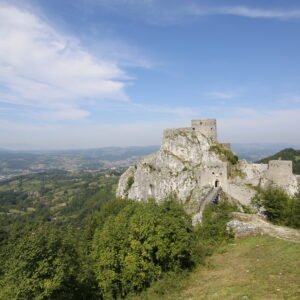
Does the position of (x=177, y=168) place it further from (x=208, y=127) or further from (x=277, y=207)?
(x=277, y=207)

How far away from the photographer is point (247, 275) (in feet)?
61.6

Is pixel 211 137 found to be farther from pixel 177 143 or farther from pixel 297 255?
pixel 297 255

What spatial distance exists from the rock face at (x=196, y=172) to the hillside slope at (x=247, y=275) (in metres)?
17.4

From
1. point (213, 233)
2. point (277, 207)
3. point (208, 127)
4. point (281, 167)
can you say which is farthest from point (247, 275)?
point (208, 127)

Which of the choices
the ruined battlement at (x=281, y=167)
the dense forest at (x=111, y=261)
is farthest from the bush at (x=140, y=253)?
the ruined battlement at (x=281, y=167)

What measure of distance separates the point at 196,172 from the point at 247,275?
32.9m

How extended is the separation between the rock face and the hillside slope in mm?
17433

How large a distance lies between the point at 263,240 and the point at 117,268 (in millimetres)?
12214

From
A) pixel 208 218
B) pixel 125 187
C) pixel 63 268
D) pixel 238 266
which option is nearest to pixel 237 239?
pixel 208 218

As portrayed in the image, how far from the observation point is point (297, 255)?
2075 centimetres

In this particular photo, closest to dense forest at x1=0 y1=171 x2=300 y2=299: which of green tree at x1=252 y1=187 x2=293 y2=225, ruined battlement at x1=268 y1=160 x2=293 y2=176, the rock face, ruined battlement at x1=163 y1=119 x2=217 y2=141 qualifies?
green tree at x1=252 y1=187 x2=293 y2=225

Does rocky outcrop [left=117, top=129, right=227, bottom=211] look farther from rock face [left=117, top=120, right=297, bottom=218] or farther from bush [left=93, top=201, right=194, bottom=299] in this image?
bush [left=93, top=201, right=194, bottom=299]

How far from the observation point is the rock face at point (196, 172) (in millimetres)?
42688

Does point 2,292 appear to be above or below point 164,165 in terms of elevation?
below
